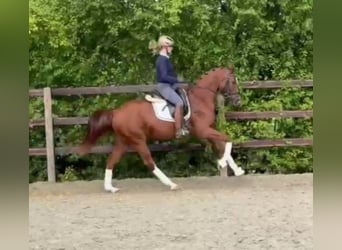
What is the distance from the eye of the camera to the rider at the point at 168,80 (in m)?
4.46

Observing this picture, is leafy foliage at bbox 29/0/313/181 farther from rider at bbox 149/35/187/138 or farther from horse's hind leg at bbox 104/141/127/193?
rider at bbox 149/35/187/138

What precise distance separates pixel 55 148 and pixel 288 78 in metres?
2.22

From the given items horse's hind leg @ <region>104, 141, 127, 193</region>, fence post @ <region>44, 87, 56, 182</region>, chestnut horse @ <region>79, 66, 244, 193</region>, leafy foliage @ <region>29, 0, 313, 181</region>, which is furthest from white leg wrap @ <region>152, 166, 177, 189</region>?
fence post @ <region>44, 87, 56, 182</region>

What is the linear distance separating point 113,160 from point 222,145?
0.91 m

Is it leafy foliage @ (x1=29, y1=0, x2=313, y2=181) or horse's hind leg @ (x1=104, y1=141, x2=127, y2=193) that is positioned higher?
leafy foliage @ (x1=29, y1=0, x2=313, y2=181)

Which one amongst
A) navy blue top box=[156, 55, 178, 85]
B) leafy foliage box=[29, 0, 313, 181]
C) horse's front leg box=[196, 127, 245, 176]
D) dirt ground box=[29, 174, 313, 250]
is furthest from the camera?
leafy foliage box=[29, 0, 313, 181]

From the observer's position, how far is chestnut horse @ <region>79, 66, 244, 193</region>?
4.62 meters

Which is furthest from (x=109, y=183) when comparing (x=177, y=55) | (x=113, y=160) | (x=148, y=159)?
(x=177, y=55)

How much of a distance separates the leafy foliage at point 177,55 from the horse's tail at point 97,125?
1.59ft

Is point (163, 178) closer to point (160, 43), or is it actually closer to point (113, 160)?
point (113, 160)

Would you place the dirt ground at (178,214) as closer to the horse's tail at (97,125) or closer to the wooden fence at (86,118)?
the wooden fence at (86,118)

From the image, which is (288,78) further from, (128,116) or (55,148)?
(55,148)

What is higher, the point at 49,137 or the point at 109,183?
the point at 49,137

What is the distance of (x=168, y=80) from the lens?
448cm
